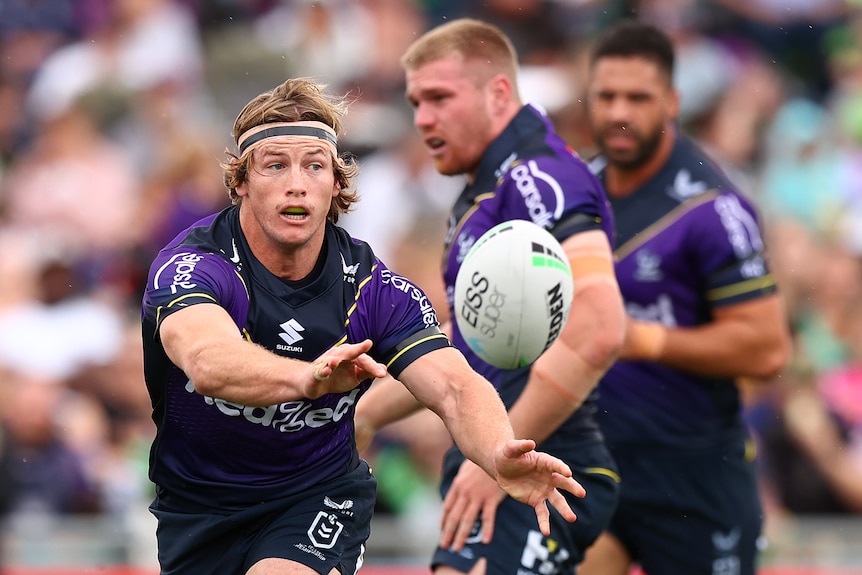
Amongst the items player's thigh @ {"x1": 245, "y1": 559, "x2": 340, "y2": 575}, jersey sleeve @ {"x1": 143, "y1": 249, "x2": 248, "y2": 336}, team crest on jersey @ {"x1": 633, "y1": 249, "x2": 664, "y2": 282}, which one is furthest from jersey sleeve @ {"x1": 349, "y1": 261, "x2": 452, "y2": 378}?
team crest on jersey @ {"x1": 633, "y1": 249, "x2": 664, "y2": 282}

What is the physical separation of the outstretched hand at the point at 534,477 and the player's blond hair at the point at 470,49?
8.05 feet

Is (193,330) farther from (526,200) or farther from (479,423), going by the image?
(526,200)

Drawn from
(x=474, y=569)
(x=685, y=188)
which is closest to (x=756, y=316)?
(x=685, y=188)

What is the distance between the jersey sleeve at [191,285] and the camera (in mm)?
4883

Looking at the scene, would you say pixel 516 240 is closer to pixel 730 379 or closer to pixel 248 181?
pixel 248 181

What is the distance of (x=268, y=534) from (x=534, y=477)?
116 centimetres

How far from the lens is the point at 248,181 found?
17.4 ft

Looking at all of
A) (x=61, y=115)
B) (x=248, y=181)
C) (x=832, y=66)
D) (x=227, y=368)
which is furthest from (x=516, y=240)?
(x=832, y=66)

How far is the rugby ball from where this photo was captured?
18.1 ft

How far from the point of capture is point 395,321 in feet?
17.2

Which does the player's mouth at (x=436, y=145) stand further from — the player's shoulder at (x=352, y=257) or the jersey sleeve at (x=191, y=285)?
the jersey sleeve at (x=191, y=285)

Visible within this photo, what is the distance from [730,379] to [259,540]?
2968mm

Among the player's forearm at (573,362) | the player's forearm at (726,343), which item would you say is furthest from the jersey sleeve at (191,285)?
the player's forearm at (726,343)

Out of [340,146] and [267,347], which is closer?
[267,347]
